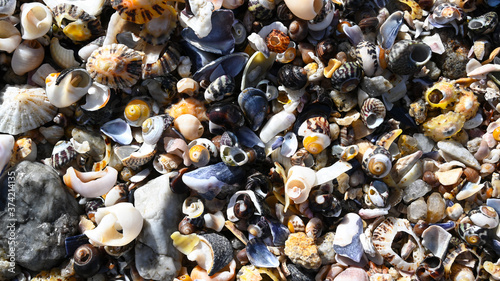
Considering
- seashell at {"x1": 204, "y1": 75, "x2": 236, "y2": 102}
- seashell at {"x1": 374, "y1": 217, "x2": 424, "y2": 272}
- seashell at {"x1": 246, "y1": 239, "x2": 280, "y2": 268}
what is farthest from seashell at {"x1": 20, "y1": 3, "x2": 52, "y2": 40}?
seashell at {"x1": 374, "y1": 217, "x2": 424, "y2": 272}

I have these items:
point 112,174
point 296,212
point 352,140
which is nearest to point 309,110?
point 352,140

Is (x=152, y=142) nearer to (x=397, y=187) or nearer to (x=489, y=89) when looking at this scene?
(x=397, y=187)

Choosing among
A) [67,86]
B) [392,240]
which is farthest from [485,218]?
[67,86]

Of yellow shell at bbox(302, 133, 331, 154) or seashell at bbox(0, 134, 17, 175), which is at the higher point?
seashell at bbox(0, 134, 17, 175)

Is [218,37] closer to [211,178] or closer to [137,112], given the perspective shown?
[137,112]

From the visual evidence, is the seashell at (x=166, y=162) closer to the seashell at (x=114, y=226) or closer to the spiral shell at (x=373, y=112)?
the seashell at (x=114, y=226)

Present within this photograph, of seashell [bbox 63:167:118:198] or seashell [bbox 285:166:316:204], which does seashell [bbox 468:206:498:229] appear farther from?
seashell [bbox 63:167:118:198]
